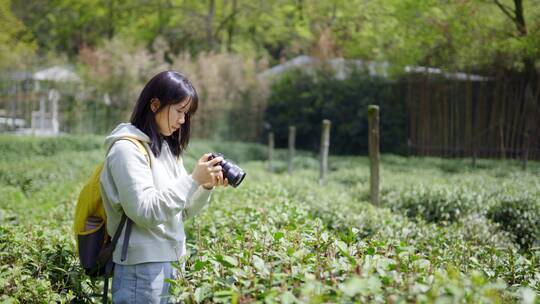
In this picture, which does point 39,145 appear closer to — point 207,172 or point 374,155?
point 374,155

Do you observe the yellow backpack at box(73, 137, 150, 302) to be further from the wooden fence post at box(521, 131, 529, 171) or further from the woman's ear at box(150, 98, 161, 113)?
the wooden fence post at box(521, 131, 529, 171)

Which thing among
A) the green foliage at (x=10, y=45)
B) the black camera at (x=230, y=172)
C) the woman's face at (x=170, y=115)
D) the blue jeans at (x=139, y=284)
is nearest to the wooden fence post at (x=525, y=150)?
the black camera at (x=230, y=172)

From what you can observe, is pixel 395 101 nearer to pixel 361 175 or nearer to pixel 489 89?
pixel 489 89

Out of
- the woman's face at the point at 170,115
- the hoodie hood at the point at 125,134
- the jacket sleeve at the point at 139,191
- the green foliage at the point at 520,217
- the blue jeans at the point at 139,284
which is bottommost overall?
the green foliage at the point at 520,217

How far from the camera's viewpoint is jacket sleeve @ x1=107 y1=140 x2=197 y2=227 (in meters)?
1.82

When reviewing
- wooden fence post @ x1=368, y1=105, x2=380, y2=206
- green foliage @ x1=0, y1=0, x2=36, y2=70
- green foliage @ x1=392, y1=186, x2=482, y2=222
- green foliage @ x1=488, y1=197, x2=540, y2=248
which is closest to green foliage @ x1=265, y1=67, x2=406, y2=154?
green foliage @ x1=0, y1=0, x2=36, y2=70

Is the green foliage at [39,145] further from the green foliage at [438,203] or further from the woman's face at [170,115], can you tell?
the woman's face at [170,115]

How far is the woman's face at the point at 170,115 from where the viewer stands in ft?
6.59

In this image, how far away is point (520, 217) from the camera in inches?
202

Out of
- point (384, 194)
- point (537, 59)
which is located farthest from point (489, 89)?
point (384, 194)

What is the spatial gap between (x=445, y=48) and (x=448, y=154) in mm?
2302

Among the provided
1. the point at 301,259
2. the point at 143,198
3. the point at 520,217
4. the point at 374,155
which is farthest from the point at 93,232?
the point at 374,155

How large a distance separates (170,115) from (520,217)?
4.17 meters

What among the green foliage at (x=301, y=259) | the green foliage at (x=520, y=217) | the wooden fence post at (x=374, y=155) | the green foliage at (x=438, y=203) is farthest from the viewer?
the wooden fence post at (x=374, y=155)
